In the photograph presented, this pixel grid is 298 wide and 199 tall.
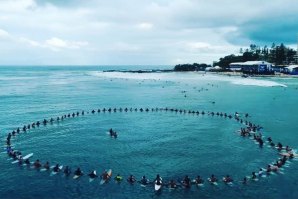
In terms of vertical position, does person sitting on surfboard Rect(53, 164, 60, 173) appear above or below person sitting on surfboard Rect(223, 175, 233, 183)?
above

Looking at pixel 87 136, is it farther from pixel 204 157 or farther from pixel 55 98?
pixel 55 98

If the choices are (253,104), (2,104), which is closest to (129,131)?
(253,104)

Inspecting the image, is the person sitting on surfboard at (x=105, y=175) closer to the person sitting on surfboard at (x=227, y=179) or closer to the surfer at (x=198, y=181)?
the surfer at (x=198, y=181)

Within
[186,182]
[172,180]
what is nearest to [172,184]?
[172,180]

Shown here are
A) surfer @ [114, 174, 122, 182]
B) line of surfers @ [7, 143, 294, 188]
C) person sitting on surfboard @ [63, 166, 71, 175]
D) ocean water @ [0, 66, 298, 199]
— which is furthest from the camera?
person sitting on surfboard @ [63, 166, 71, 175]

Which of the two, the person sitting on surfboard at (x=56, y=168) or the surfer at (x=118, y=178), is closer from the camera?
the surfer at (x=118, y=178)

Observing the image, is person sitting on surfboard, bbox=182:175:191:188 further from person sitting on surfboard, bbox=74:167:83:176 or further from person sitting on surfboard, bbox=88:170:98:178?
person sitting on surfboard, bbox=74:167:83:176

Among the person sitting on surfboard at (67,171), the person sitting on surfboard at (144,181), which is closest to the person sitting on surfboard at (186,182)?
the person sitting on surfboard at (144,181)

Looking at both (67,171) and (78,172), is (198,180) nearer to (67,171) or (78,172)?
(78,172)

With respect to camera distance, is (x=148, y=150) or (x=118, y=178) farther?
(x=148, y=150)

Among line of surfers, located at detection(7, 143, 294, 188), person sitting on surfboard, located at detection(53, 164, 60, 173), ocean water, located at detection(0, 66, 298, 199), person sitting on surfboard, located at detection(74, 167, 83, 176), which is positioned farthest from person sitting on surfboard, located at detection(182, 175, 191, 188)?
person sitting on surfboard, located at detection(53, 164, 60, 173)

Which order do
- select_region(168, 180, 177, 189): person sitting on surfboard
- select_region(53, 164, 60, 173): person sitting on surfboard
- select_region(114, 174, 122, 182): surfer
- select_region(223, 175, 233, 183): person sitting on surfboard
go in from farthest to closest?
select_region(53, 164, 60, 173): person sitting on surfboard
select_region(114, 174, 122, 182): surfer
select_region(223, 175, 233, 183): person sitting on surfboard
select_region(168, 180, 177, 189): person sitting on surfboard

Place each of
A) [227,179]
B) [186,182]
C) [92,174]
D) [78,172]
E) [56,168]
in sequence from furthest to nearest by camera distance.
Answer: [56,168], [78,172], [92,174], [227,179], [186,182]
